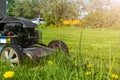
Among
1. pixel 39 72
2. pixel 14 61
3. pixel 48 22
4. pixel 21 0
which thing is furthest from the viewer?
pixel 21 0

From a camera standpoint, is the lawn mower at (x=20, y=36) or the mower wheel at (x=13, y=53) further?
the lawn mower at (x=20, y=36)

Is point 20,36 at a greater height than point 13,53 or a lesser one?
greater

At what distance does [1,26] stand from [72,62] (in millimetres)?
2705

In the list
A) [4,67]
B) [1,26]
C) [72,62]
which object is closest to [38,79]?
[4,67]

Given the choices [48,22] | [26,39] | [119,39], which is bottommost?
[48,22]

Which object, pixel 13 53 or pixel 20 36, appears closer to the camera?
pixel 13 53

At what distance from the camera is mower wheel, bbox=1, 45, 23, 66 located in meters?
5.55

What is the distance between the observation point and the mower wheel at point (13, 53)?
18.2ft

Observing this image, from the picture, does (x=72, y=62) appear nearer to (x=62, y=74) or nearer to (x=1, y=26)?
(x=62, y=74)

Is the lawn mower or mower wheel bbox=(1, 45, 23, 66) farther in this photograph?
the lawn mower

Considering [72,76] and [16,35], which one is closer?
[72,76]

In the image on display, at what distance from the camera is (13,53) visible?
5723 millimetres

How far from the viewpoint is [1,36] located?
640 centimetres

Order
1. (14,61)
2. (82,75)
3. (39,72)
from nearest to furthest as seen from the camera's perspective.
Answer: (82,75)
(39,72)
(14,61)
